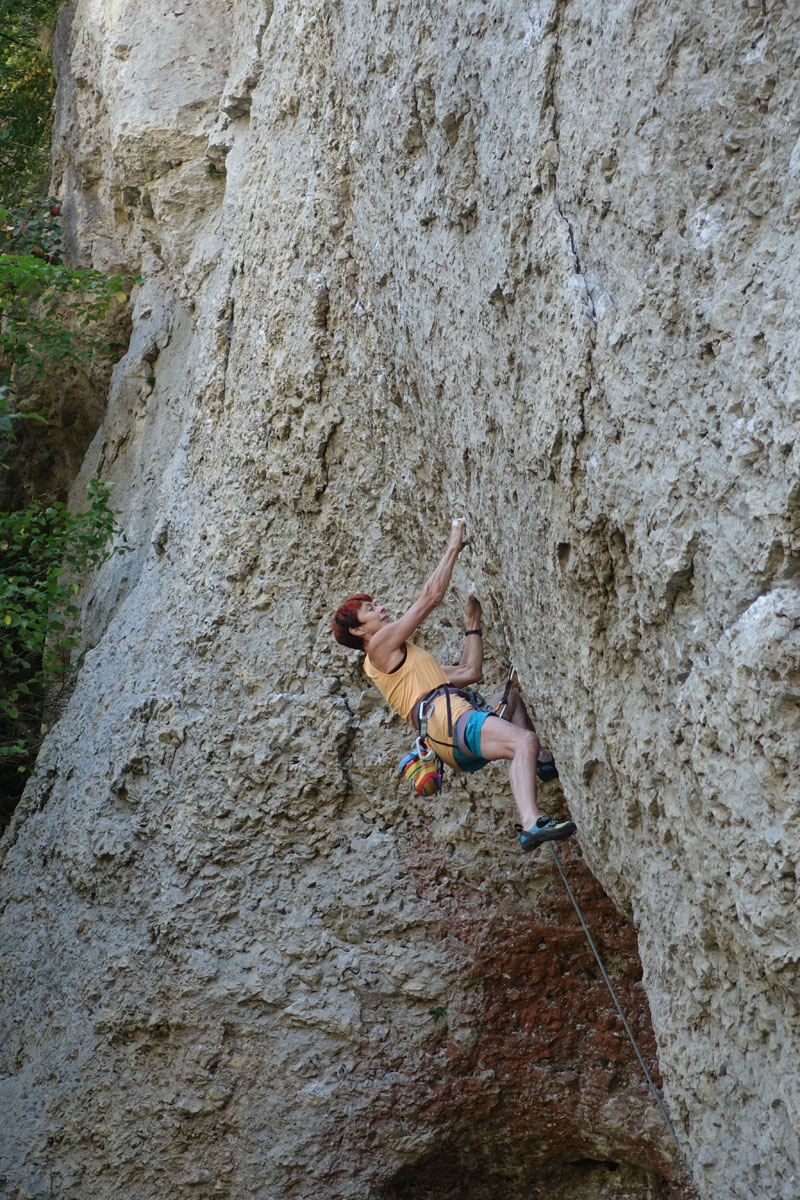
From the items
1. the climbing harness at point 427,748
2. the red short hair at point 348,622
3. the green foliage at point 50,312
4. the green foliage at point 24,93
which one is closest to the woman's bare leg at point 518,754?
the climbing harness at point 427,748

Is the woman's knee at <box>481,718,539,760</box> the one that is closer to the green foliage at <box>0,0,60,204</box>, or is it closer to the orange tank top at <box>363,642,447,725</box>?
the orange tank top at <box>363,642,447,725</box>

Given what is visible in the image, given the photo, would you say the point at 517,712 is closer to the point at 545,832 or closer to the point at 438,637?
the point at 438,637

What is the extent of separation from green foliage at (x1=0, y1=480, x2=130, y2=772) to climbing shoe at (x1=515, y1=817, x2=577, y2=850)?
4321 mm

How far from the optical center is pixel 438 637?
214 inches

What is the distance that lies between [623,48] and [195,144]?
19.0 ft

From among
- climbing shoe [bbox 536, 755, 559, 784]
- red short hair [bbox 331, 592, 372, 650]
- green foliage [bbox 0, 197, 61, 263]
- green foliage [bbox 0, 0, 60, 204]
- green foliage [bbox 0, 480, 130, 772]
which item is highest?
green foliage [bbox 0, 0, 60, 204]

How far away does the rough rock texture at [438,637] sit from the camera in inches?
113

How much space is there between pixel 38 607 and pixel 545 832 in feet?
16.3

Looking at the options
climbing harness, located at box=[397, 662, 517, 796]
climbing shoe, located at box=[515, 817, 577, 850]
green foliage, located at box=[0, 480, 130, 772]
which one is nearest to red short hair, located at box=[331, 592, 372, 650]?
climbing harness, located at box=[397, 662, 517, 796]

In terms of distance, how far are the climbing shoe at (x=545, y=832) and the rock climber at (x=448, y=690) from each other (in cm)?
2

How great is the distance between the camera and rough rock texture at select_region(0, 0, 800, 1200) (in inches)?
113

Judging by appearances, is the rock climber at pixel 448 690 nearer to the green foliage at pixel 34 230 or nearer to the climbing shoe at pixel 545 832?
the climbing shoe at pixel 545 832

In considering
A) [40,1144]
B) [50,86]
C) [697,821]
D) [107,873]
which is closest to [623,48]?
[697,821]

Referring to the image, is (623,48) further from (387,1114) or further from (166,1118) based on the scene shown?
(166,1118)
